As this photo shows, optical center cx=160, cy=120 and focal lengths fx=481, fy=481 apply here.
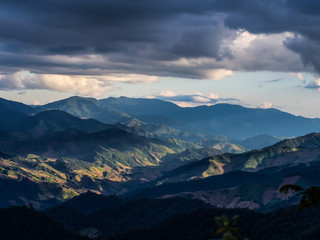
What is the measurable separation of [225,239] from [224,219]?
1475 mm

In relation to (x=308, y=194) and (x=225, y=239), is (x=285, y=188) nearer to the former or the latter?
(x=308, y=194)

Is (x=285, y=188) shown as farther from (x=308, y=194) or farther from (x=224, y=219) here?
(x=224, y=219)

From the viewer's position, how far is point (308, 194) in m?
51.0

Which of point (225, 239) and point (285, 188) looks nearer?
point (225, 239)

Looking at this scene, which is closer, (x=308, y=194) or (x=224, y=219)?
(x=224, y=219)

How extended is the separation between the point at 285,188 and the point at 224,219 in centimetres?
1845

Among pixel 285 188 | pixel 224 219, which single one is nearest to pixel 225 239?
pixel 224 219

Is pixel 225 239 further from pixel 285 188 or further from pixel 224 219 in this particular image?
pixel 285 188

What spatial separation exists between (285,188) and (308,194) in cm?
316

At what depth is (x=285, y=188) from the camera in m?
49.8

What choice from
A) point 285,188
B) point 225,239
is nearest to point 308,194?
point 285,188

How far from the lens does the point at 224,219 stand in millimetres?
33375

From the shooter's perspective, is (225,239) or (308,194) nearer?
(225,239)

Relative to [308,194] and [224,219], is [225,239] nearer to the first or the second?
[224,219]
